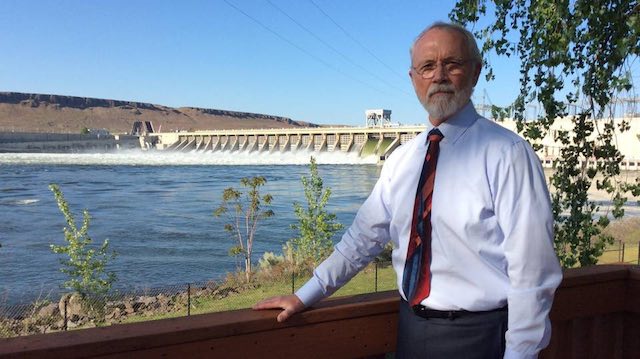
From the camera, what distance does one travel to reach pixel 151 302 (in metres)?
11.2

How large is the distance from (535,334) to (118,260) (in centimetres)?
1606

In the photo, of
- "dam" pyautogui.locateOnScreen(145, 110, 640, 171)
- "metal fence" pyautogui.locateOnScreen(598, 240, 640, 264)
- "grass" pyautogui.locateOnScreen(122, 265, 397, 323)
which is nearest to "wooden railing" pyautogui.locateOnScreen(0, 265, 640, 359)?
"grass" pyautogui.locateOnScreen(122, 265, 397, 323)

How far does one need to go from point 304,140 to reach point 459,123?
72975mm

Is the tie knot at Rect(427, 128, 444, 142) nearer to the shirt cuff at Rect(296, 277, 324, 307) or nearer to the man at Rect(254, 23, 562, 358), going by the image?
the man at Rect(254, 23, 562, 358)

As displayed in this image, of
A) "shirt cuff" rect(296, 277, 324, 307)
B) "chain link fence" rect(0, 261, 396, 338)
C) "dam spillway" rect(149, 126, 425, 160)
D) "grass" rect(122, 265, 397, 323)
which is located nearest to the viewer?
"shirt cuff" rect(296, 277, 324, 307)

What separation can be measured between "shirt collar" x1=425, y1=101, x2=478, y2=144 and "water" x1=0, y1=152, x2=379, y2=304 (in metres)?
12.7

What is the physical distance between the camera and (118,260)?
15.9m

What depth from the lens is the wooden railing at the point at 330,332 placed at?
1.33 metres

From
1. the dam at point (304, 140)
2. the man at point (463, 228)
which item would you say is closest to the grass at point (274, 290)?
the man at point (463, 228)

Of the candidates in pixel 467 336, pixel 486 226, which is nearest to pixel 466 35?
pixel 486 226

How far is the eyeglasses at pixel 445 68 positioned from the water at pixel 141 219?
Answer: 12.7 m

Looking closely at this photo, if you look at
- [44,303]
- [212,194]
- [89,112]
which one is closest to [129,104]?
[89,112]

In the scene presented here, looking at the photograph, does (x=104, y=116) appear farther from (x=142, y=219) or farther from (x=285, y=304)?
(x=285, y=304)

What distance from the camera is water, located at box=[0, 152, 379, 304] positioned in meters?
14.7
